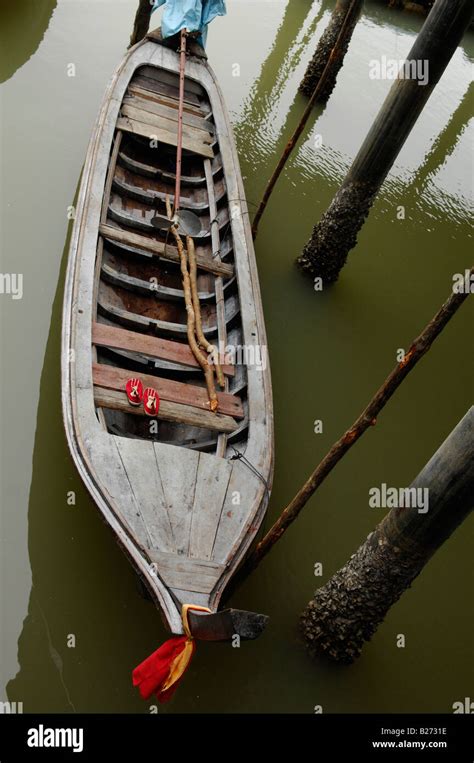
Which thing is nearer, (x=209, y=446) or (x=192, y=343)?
(x=209, y=446)

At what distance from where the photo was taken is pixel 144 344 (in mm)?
5797

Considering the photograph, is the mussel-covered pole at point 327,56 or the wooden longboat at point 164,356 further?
the mussel-covered pole at point 327,56

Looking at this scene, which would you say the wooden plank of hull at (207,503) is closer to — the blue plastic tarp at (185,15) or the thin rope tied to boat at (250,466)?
the thin rope tied to boat at (250,466)

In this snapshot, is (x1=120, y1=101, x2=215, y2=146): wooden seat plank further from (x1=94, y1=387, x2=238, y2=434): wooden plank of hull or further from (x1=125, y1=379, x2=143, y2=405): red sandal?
(x1=94, y1=387, x2=238, y2=434): wooden plank of hull

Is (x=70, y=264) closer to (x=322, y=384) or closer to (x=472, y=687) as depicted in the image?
(x=322, y=384)

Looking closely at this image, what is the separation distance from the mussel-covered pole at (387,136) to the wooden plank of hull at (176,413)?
346 centimetres

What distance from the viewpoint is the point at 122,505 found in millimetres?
4355

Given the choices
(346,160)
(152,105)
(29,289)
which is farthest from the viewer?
(346,160)

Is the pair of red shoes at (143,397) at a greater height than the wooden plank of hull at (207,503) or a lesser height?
greater

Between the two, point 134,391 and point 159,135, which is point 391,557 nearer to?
point 134,391

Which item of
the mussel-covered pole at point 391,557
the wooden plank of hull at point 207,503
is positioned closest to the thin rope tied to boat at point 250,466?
the wooden plank of hull at point 207,503

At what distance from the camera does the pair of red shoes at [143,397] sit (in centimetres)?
518

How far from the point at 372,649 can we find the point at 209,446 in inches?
81.5
